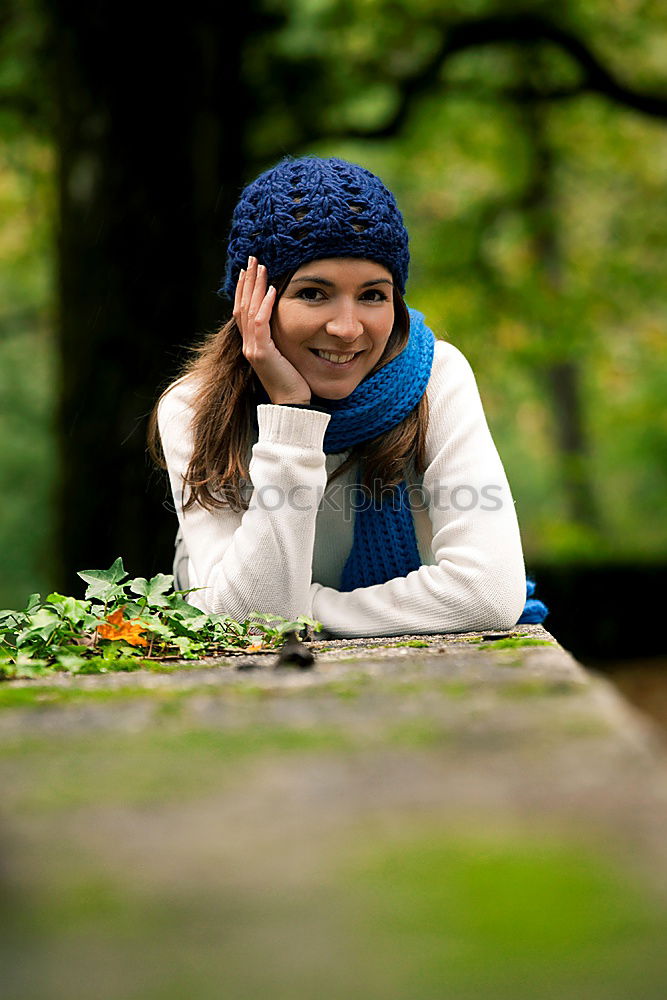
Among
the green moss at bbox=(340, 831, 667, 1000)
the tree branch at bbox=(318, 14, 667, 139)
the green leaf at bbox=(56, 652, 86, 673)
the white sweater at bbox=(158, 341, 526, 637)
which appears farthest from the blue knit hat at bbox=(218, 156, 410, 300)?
the tree branch at bbox=(318, 14, 667, 139)

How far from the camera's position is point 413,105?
31.8ft

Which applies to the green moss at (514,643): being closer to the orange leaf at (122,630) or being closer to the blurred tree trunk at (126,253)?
the orange leaf at (122,630)

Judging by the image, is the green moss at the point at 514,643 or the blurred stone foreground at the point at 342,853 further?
the green moss at the point at 514,643

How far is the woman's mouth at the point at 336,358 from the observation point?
3.28 metres

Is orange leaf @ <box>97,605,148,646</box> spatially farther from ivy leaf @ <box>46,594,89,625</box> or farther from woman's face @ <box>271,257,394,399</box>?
woman's face @ <box>271,257,394,399</box>

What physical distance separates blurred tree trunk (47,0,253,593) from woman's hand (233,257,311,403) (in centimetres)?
380

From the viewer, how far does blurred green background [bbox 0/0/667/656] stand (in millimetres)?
7172

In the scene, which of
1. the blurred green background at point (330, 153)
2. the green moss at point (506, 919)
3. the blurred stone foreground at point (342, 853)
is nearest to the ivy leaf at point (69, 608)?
the blurred stone foreground at point (342, 853)

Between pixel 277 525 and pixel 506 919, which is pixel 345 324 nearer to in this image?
pixel 277 525

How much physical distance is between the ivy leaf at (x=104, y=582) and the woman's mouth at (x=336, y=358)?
79 centimetres

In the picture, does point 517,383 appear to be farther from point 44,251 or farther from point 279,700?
point 279,700

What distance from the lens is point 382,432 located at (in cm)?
333

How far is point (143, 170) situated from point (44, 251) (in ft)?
17.0

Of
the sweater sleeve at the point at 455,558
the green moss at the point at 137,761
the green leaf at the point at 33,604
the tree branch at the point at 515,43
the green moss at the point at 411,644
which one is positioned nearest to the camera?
the green moss at the point at 137,761
